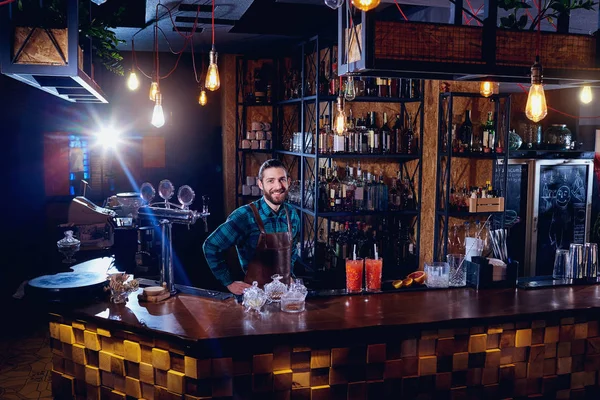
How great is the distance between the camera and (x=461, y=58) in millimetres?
2914

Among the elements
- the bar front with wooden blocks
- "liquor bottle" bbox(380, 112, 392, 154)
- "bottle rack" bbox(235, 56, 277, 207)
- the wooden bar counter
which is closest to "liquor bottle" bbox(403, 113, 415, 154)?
the bar front with wooden blocks

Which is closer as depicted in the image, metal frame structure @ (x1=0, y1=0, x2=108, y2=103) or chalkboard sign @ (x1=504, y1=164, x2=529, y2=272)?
metal frame structure @ (x1=0, y1=0, x2=108, y2=103)

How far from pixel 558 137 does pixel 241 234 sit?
16.2ft

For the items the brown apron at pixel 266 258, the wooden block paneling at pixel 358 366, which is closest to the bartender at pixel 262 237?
the brown apron at pixel 266 258

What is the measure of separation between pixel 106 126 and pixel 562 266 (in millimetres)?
6207

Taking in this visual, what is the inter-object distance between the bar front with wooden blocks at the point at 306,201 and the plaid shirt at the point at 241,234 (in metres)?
0.01

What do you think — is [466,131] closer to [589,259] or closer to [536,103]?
[589,259]

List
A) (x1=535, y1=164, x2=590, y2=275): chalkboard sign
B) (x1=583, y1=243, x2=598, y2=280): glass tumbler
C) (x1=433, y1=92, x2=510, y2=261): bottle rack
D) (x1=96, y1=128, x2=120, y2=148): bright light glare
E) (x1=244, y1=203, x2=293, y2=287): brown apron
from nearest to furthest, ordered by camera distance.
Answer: (x1=583, y1=243, x2=598, y2=280): glass tumbler
(x1=244, y1=203, x2=293, y2=287): brown apron
(x1=433, y1=92, x2=510, y2=261): bottle rack
(x1=535, y1=164, x2=590, y2=275): chalkboard sign
(x1=96, y1=128, x2=120, y2=148): bright light glare

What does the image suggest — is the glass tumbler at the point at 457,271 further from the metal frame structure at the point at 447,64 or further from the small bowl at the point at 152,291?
the small bowl at the point at 152,291

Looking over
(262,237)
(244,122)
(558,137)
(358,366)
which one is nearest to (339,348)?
(358,366)

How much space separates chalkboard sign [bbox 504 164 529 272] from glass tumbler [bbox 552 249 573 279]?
121 inches

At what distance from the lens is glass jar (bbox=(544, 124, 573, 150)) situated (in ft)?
22.0

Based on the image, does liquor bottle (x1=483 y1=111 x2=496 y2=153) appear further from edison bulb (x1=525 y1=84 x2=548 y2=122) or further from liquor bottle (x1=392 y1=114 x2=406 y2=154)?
edison bulb (x1=525 y1=84 x2=548 y2=122)

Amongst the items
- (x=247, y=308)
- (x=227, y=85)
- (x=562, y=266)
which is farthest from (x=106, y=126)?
(x=562, y=266)
